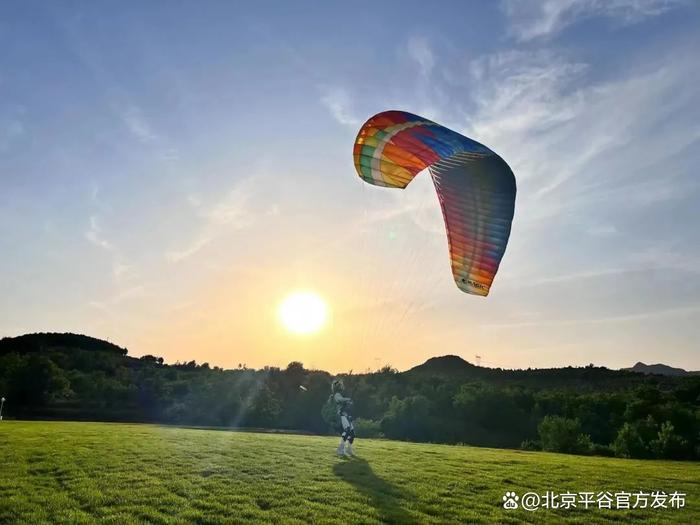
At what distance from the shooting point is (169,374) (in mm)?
99250

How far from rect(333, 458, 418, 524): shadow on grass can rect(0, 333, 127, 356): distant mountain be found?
115675mm

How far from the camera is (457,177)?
55.7 feet

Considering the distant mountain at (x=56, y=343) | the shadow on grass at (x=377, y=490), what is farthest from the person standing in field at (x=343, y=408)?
the distant mountain at (x=56, y=343)

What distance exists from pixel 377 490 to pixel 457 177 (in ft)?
31.6

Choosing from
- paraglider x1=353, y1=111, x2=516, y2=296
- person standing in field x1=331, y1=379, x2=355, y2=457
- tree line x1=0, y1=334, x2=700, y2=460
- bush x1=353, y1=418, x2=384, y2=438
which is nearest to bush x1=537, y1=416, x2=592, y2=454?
tree line x1=0, y1=334, x2=700, y2=460

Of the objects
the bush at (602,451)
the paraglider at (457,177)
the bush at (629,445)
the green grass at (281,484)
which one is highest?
the paraglider at (457,177)

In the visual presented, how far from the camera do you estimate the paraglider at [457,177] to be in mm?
15969

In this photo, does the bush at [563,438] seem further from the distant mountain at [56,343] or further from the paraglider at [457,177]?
the distant mountain at [56,343]

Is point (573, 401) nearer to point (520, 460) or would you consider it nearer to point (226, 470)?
point (520, 460)

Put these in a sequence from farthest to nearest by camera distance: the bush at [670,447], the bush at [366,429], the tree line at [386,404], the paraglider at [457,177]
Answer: the tree line at [386,404], the bush at [366,429], the bush at [670,447], the paraglider at [457,177]

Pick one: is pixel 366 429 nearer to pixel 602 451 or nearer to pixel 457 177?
pixel 602 451

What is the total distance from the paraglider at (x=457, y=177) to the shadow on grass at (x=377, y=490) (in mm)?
6553

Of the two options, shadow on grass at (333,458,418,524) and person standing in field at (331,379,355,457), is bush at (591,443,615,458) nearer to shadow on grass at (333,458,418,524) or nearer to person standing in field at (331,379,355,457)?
person standing in field at (331,379,355,457)

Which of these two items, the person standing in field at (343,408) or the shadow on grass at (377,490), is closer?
the shadow on grass at (377,490)
